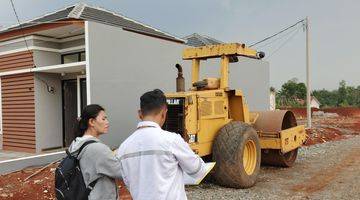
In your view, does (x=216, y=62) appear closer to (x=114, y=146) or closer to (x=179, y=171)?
(x=114, y=146)

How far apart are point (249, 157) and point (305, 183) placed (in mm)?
1345

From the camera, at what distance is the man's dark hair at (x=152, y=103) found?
9.77ft

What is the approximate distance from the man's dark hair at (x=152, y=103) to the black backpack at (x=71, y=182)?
0.57 meters

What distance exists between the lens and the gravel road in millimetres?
8195

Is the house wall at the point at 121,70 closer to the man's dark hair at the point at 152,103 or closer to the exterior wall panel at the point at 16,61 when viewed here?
the exterior wall panel at the point at 16,61

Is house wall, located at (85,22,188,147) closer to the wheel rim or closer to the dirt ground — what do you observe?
the dirt ground

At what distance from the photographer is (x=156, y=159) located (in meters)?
2.88

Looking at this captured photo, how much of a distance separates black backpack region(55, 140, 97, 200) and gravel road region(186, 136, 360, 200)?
5.12m

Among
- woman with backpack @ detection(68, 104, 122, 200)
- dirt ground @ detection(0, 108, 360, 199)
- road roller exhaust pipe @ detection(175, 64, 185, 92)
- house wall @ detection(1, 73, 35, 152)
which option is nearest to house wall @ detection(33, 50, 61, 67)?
house wall @ detection(1, 73, 35, 152)

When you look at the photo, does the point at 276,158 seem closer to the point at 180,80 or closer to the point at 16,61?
the point at 180,80

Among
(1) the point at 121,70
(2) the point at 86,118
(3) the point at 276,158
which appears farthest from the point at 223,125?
(2) the point at 86,118

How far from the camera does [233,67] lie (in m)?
19.4

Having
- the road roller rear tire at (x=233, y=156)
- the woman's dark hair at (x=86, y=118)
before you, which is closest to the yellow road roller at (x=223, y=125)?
the road roller rear tire at (x=233, y=156)

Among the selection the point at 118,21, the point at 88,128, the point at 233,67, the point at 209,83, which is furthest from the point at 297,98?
the point at 88,128
